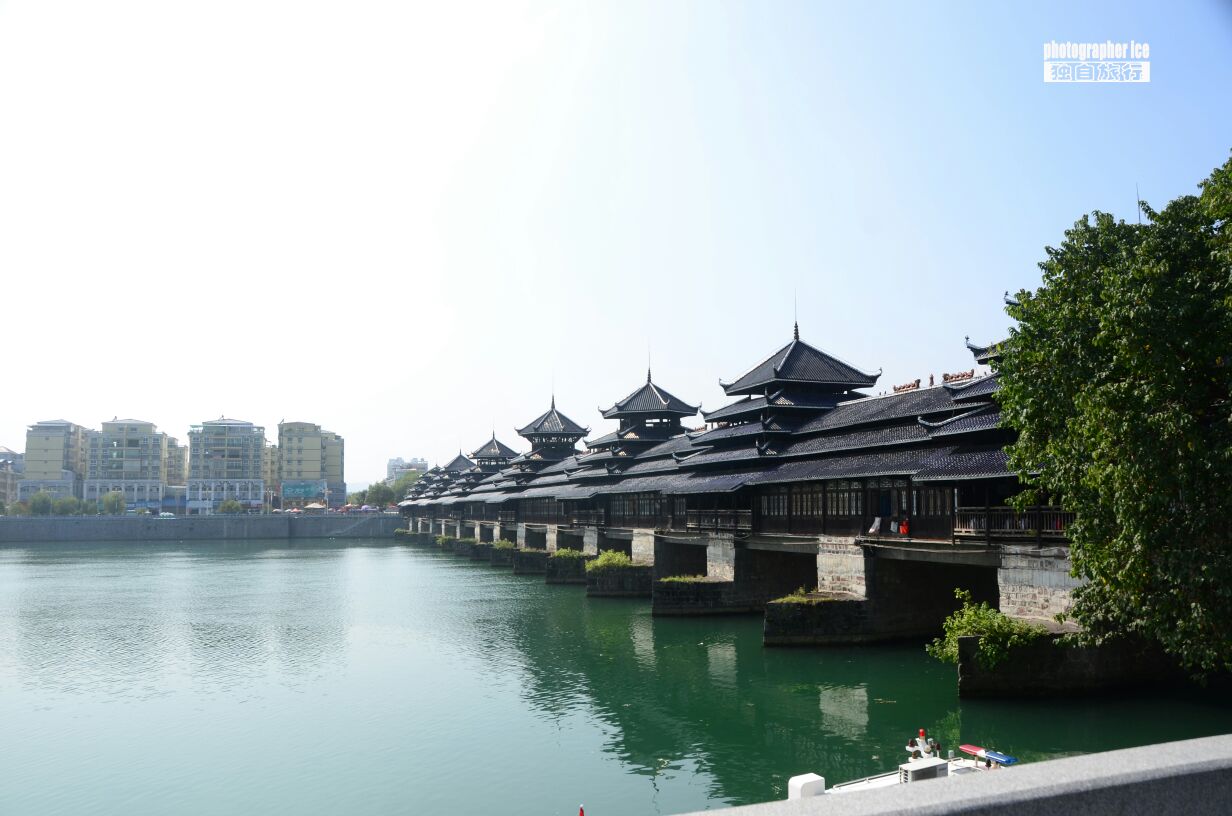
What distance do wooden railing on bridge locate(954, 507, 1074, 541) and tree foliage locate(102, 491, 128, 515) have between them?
179 meters

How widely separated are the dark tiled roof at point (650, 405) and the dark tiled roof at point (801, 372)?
796 inches

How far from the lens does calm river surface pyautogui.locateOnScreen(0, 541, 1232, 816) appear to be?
71.8 ft

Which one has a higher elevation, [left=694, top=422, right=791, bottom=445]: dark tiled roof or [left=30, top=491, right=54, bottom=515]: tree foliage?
[left=694, top=422, right=791, bottom=445]: dark tiled roof

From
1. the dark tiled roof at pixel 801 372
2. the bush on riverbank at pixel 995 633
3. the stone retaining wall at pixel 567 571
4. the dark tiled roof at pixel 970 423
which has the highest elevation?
the dark tiled roof at pixel 801 372

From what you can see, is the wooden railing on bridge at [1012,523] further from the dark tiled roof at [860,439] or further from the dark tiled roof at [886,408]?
the dark tiled roof at [886,408]

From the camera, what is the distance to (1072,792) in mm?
4988

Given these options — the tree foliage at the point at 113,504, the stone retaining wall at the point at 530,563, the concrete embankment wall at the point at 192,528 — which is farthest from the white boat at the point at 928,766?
the tree foliage at the point at 113,504

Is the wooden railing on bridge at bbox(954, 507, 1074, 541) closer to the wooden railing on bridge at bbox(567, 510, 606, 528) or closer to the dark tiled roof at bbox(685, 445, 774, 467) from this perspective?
the dark tiled roof at bbox(685, 445, 774, 467)

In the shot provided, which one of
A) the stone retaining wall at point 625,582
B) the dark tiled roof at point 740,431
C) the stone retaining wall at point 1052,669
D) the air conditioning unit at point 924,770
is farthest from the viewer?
the stone retaining wall at point 625,582

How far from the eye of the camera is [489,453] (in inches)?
5079

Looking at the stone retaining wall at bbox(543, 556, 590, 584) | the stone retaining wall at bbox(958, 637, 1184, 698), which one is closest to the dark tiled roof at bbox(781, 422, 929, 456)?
the stone retaining wall at bbox(958, 637, 1184, 698)

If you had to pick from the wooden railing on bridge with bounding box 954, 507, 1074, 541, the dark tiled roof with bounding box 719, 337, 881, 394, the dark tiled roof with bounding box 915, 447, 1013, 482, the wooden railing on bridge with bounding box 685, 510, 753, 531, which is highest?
the dark tiled roof with bounding box 719, 337, 881, 394

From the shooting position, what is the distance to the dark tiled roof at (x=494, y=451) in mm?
128250

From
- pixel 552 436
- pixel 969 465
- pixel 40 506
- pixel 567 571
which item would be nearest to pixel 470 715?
pixel 969 465
